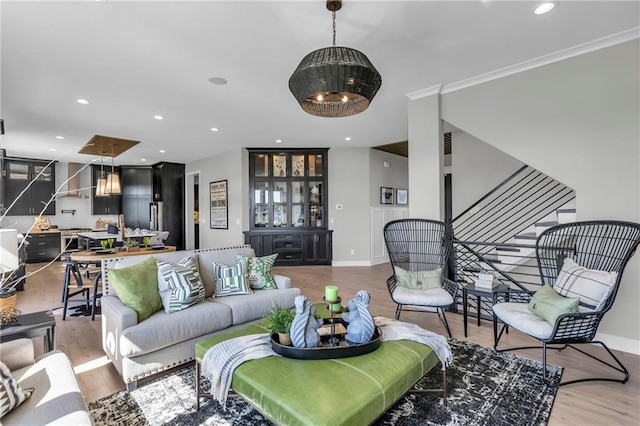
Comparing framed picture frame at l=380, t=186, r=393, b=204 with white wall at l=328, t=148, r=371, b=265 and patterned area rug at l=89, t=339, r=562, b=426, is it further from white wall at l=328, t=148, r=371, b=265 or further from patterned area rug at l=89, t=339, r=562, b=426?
patterned area rug at l=89, t=339, r=562, b=426

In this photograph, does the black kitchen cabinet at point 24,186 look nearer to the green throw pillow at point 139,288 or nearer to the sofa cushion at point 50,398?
the green throw pillow at point 139,288

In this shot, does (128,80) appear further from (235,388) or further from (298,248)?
(298,248)

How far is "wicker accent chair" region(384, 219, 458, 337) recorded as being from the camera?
3400 millimetres

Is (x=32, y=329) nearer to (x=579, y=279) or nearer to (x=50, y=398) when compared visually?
(x=50, y=398)

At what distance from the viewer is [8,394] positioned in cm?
130

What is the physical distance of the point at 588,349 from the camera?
2855 millimetres

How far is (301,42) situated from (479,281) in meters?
2.87

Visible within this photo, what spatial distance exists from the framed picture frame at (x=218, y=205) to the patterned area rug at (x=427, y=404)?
18.3 ft

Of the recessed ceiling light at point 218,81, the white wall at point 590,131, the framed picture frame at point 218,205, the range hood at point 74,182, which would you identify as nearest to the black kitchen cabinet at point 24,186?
the range hood at point 74,182

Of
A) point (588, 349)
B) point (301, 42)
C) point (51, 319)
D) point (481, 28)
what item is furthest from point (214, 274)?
point (588, 349)

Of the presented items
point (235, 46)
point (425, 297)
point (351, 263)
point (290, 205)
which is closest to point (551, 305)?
point (425, 297)

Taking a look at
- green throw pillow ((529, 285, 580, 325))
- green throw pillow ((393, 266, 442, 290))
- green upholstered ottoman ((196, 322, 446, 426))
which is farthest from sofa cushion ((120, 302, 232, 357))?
green throw pillow ((529, 285, 580, 325))

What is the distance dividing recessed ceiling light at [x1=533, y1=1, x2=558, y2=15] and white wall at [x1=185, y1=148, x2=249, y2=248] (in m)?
5.88

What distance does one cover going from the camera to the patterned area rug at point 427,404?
187cm
